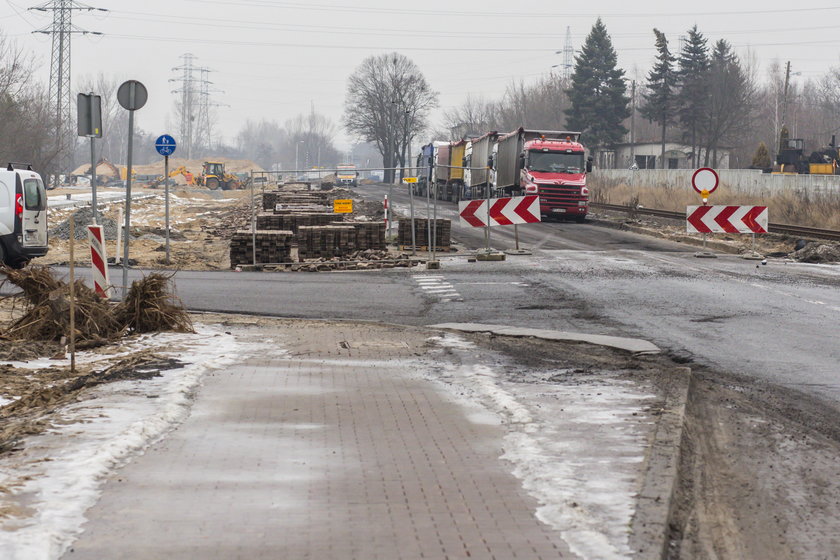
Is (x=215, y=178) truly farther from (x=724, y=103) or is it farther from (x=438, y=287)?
(x=438, y=287)

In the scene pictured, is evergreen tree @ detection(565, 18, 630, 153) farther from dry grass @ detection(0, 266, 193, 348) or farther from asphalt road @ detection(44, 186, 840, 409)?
dry grass @ detection(0, 266, 193, 348)

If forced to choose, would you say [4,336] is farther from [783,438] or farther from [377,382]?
[783,438]

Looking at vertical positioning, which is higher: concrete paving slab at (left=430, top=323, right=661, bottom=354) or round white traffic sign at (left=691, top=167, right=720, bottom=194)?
round white traffic sign at (left=691, top=167, right=720, bottom=194)

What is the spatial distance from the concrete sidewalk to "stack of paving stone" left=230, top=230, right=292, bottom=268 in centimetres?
1527

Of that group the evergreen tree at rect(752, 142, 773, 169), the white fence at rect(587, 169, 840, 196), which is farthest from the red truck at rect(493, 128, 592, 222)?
the evergreen tree at rect(752, 142, 773, 169)

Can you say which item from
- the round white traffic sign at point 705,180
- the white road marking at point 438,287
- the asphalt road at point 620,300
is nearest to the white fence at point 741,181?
the round white traffic sign at point 705,180

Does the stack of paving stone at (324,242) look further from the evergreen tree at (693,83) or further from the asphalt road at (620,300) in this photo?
the evergreen tree at (693,83)

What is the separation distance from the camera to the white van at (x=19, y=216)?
20000mm

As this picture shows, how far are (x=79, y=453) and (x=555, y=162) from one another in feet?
120

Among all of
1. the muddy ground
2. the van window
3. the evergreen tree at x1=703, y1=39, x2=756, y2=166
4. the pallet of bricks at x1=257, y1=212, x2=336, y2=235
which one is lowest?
the muddy ground

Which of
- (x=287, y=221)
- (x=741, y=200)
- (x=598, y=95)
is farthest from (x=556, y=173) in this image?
(x=598, y=95)

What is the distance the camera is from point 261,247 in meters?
24.1

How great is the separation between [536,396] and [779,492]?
284 cm

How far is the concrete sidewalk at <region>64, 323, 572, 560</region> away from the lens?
15.8ft
